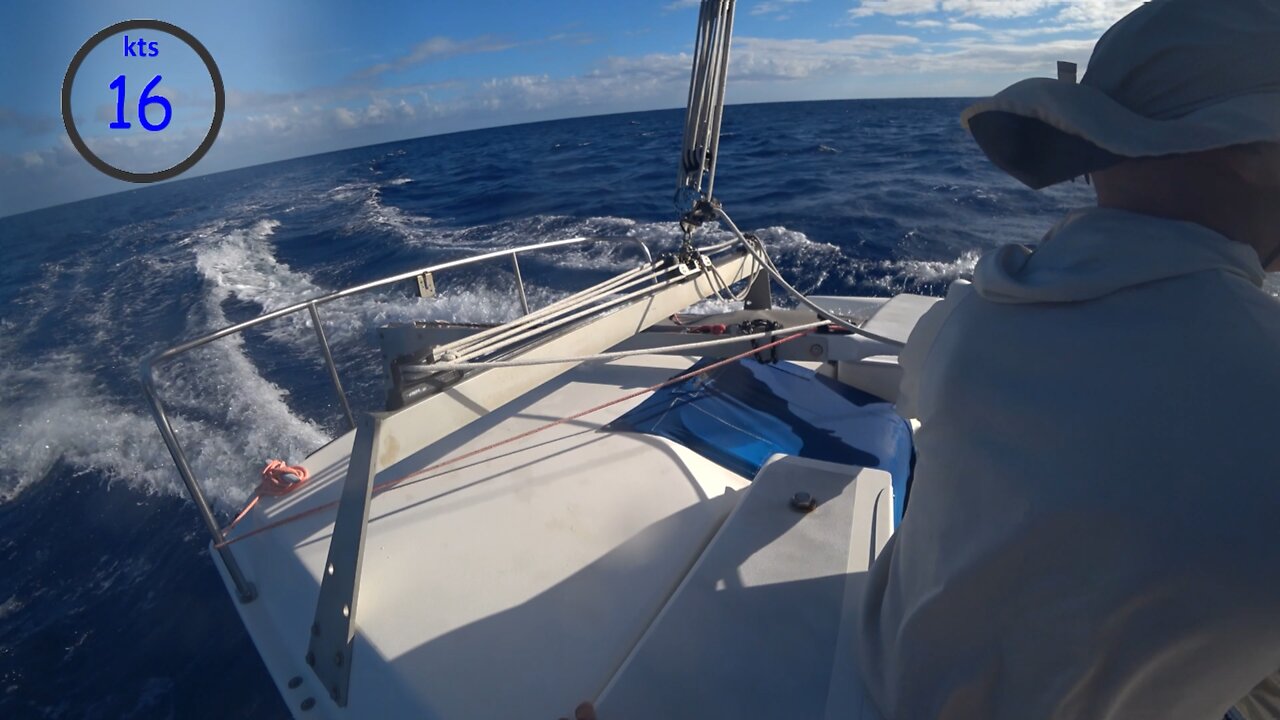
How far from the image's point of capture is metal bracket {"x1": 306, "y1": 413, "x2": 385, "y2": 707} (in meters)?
1.51

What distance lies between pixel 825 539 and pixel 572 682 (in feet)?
2.34

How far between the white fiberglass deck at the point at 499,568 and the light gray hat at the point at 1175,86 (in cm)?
142

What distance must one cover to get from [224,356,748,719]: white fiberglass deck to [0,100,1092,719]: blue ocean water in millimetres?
1465

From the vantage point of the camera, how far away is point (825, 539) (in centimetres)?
159

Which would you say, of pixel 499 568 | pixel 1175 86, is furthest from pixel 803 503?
pixel 1175 86

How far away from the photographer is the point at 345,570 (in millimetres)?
1552

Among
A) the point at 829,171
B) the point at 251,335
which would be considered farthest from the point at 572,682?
the point at 829,171

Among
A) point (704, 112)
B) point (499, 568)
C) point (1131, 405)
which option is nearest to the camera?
point (1131, 405)

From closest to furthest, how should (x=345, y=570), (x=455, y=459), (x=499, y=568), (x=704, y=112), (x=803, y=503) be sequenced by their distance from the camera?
(x=345, y=570)
(x=803, y=503)
(x=499, y=568)
(x=455, y=459)
(x=704, y=112)

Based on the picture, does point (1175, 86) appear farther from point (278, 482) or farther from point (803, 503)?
point (278, 482)

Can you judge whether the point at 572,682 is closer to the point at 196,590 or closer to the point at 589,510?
the point at 589,510

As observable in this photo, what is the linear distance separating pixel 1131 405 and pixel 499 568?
1638 mm

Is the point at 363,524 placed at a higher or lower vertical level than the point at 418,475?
higher

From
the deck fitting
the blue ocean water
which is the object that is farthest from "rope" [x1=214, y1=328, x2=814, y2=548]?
the blue ocean water
